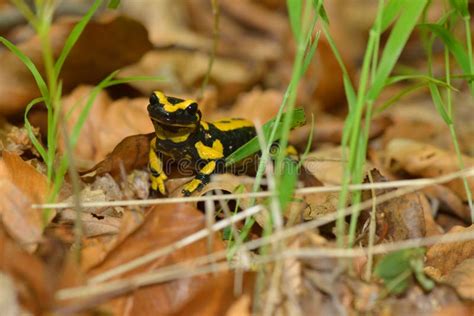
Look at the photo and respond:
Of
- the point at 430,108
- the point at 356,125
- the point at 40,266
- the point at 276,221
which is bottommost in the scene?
the point at 430,108

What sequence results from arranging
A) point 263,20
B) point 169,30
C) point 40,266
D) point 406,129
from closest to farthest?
1. point 40,266
2. point 406,129
3. point 169,30
4. point 263,20

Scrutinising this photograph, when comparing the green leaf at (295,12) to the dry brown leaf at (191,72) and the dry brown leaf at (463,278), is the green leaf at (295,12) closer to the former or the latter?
the dry brown leaf at (463,278)

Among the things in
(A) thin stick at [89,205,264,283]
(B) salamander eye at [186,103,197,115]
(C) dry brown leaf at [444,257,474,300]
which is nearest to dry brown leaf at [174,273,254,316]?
(A) thin stick at [89,205,264,283]

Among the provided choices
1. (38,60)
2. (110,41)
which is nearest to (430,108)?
(110,41)

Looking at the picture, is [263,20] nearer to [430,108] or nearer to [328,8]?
[328,8]

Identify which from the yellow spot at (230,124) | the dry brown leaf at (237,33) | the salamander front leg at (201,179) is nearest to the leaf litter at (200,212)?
the salamander front leg at (201,179)

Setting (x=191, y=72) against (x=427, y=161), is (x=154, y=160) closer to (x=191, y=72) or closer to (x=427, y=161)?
(x=427, y=161)
